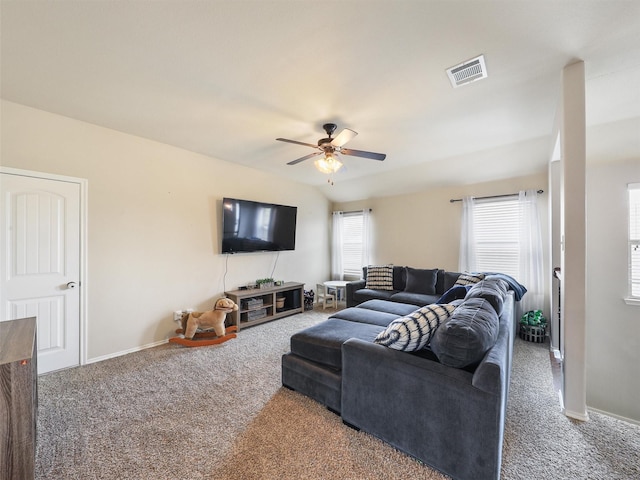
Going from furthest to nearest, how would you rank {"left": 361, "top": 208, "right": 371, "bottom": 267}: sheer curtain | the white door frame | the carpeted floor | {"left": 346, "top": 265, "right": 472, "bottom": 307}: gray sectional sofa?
1. {"left": 361, "top": 208, "right": 371, "bottom": 267}: sheer curtain
2. {"left": 346, "top": 265, "right": 472, "bottom": 307}: gray sectional sofa
3. the white door frame
4. the carpeted floor

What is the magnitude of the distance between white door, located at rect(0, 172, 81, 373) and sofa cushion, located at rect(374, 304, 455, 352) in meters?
3.30

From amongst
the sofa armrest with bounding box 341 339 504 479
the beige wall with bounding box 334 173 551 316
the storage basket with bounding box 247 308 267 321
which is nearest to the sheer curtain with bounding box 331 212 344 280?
the beige wall with bounding box 334 173 551 316

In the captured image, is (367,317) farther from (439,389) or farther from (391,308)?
(439,389)

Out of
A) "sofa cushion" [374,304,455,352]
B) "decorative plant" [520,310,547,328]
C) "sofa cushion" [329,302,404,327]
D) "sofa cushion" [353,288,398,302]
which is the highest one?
"sofa cushion" [374,304,455,352]

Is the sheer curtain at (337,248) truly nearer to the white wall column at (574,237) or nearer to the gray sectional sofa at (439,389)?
the gray sectional sofa at (439,389)

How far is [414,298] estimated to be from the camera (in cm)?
408

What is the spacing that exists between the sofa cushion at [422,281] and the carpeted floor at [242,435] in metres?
1.75

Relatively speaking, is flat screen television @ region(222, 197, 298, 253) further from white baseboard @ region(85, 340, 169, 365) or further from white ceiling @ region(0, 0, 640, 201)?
white baseboard @ region(85, 340, 169, 365)

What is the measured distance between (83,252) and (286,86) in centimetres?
283

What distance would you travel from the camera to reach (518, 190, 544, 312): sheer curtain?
12.4 feet

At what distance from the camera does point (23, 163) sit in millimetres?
2602

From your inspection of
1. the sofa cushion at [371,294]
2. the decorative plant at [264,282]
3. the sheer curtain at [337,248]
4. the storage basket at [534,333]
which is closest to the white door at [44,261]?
the decorative plant at [264,282]

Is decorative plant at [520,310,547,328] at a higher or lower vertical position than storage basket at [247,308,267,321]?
higher

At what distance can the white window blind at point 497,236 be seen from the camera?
4070mm
